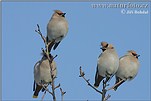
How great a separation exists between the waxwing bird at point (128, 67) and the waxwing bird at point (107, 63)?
316mm

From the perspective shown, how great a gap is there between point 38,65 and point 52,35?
58cm

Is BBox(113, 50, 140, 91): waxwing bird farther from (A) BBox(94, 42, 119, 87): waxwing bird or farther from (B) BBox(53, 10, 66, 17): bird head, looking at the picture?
(B) BBox(53, 10, 66, 17): bird head

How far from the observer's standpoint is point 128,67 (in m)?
6.87

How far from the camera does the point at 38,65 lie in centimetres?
729

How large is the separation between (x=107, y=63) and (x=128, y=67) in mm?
567

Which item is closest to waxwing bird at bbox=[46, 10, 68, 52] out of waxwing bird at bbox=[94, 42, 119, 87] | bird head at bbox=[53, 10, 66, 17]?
bird head at bbox=[53, 10, 66, 17]

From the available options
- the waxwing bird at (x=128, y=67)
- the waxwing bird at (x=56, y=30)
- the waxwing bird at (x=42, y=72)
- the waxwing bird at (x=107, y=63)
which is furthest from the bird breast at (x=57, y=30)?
the waxwing bird at (x=128, y=67)

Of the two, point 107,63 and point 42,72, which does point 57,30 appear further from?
point 107,63

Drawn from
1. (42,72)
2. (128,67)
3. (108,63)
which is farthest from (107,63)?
(42,72)

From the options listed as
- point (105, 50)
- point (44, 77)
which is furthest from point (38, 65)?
point (105, 50)

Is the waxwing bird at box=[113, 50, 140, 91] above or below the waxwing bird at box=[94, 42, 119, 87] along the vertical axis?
below

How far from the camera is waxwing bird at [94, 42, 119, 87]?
249 inches

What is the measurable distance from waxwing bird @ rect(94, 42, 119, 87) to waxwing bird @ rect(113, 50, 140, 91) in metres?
0.32

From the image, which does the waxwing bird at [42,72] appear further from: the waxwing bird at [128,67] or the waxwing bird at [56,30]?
the waxwing bird at [128,67]
